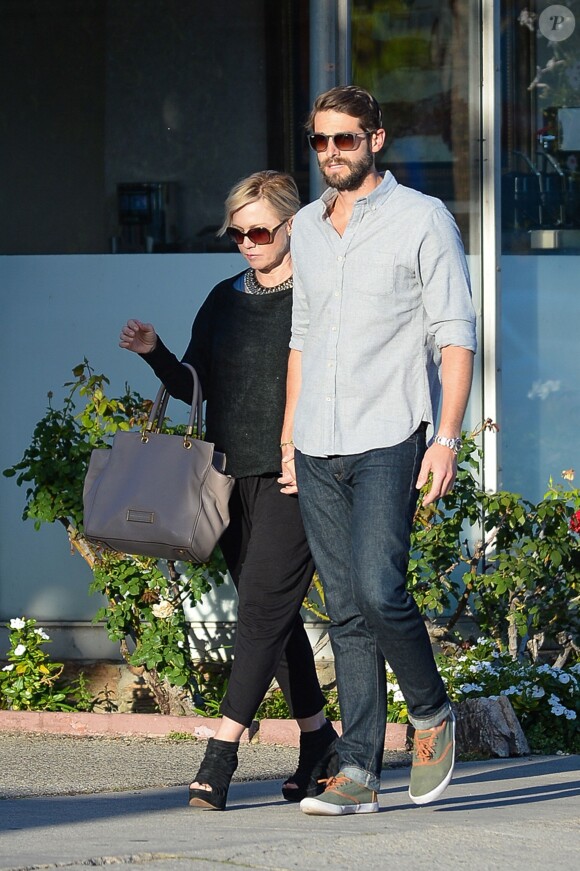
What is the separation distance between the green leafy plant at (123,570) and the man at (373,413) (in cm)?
200

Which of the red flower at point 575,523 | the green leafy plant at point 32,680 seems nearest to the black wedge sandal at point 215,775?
the green leafy plant at point 32,680

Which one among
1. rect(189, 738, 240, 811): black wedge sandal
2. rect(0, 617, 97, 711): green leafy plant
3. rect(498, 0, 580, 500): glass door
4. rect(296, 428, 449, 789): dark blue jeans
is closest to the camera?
rect(296, 428, 449, 789): dark blue jeans

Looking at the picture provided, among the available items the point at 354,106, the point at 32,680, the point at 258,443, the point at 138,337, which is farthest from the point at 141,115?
the point at 354,106

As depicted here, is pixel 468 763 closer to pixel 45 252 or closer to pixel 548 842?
pixel 548 842

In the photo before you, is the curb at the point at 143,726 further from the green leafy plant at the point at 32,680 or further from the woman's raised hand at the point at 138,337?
the woman's raised hand at the point at 138,337

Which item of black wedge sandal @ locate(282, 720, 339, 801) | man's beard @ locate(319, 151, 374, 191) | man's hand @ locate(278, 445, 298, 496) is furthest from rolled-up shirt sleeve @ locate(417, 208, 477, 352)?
black wedge sandal @ locate(282, 720, 339, 801)

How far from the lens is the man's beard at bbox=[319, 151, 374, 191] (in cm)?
382

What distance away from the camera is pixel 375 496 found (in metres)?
3.72

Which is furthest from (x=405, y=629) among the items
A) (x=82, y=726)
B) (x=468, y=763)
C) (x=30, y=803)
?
(x=82, y=726)

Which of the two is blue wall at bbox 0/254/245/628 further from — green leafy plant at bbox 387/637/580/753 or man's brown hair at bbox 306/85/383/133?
man's brown hair at bbox 306/85/383/133

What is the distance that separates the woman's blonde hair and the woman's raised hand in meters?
0.38

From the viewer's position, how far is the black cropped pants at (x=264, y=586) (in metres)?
4.05

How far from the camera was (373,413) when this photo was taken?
Result: 12.4ft

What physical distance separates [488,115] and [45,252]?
2.10m
